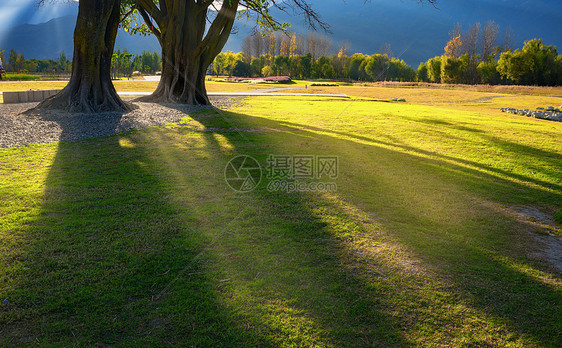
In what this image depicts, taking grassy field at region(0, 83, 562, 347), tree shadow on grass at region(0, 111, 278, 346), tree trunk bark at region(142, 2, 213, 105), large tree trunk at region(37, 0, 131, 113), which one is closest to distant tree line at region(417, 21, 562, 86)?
tree trunk bark at region(142, 2, 213, 105)

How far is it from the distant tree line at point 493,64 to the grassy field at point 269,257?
8844 centimetres

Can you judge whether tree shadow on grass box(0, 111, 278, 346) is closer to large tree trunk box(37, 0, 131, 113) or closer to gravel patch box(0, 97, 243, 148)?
gravel patch box(0, 97, 243, 148)

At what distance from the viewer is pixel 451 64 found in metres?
86.9

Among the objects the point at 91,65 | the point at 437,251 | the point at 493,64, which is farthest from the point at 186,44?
the point at 493,64

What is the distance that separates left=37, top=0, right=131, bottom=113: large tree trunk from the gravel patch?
1041 mm

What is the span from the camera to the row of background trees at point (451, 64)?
77750mm

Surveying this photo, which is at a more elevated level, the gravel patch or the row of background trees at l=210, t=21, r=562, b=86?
the row of background trees at l=210, t=21, r=562, b=86

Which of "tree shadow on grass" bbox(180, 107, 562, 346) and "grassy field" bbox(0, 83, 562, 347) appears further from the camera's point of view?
"tree shadow on grass" bbox(180, 107, 562, 346)

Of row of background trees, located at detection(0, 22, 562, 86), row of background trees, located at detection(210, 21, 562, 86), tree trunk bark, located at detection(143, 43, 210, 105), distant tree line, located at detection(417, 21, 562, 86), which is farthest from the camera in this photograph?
row of background trees, located at detection(0, 22, 562, 86)

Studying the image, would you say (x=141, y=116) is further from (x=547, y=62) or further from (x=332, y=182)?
(x=547, y=62)

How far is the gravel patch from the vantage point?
387 inches

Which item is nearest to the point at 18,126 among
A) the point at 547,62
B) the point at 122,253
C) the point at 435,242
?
the point at 122,253

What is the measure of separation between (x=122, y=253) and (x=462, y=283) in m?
3.56

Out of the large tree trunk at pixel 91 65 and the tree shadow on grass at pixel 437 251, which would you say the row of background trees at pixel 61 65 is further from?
the tree shadow on grass at pixel 437 251
